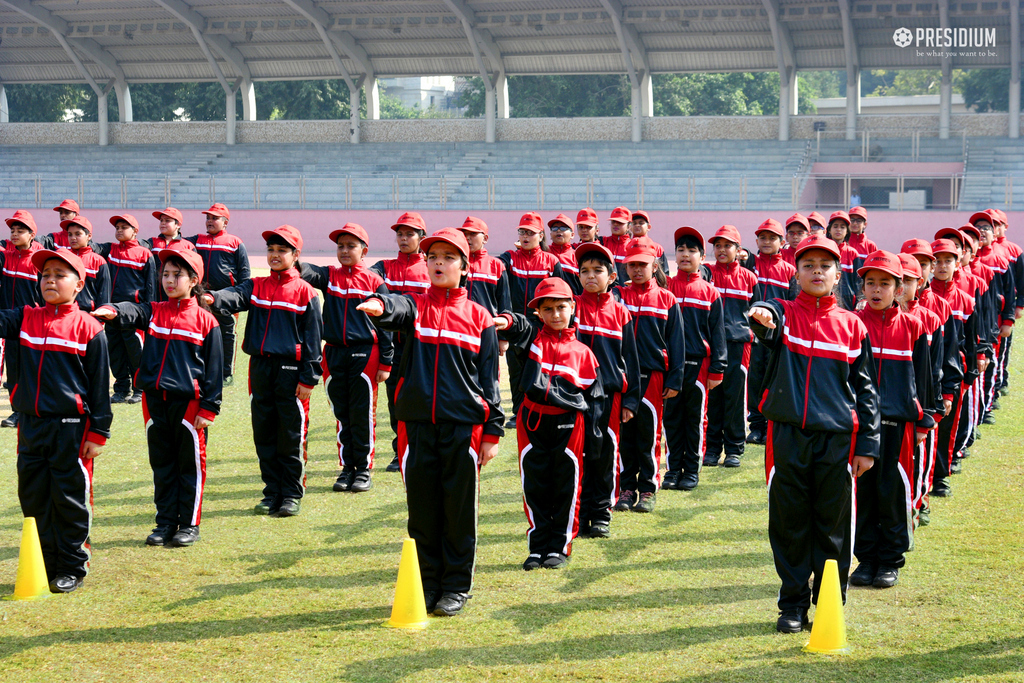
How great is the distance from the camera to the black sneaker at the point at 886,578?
251 inches

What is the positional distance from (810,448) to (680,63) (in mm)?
32128

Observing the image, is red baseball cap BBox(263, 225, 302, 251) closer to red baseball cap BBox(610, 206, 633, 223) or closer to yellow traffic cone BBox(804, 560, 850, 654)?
yellow traffic cone BBox(804, 560, 850, 654)

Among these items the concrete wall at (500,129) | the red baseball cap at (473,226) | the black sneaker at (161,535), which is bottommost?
the black sneaker at (161,535)

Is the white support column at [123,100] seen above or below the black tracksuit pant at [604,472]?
above

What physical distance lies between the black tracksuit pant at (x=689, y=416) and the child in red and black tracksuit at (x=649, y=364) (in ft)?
2.01

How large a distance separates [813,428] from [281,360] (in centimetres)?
403

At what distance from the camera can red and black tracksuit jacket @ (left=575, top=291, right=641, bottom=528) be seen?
7367 mm

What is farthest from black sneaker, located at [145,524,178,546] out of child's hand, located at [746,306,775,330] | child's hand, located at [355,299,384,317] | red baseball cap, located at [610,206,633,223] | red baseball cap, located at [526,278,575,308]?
red baseball cap, located at [610,206,633,223]

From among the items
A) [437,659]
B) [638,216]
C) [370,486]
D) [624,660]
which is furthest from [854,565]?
[638,216]

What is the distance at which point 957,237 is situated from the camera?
31.1 feet

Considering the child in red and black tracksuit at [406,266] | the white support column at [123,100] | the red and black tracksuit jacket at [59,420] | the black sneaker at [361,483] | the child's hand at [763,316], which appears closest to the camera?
the child's hand at [763,316]

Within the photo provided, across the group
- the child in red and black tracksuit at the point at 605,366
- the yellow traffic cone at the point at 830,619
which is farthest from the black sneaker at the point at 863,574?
the child in red and black tracksuit at the point at 605,366

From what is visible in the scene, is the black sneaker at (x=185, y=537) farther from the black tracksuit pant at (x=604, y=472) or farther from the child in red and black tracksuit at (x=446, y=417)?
the black tracksuit pant at (x=604, y=472)

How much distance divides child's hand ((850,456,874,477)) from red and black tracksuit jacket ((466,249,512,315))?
15.8ft
